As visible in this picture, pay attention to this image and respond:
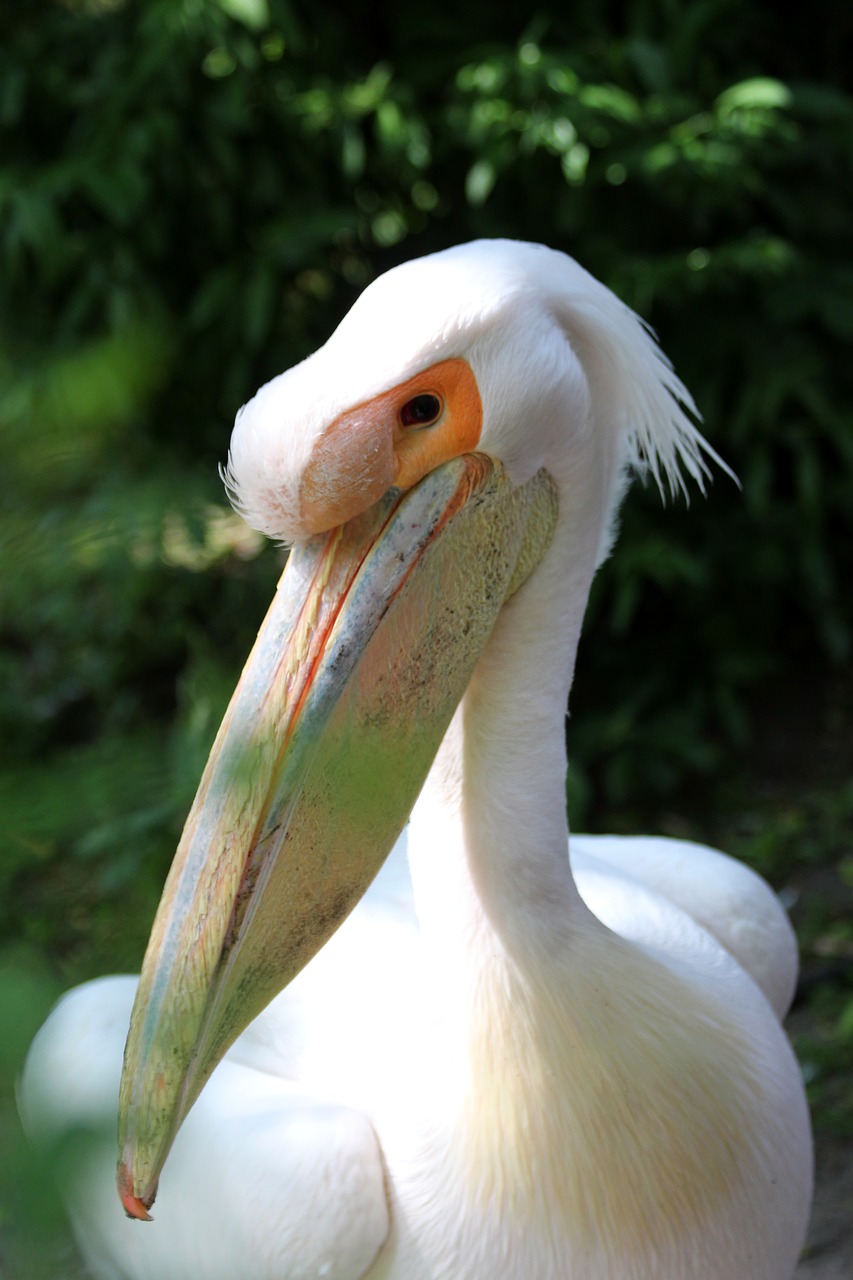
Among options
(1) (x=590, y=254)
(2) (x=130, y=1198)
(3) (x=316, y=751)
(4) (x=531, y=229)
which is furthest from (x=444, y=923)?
(4) (x=531, y=229)

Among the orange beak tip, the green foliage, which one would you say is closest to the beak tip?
→ the orange beak tip

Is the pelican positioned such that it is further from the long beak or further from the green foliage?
the green foliage

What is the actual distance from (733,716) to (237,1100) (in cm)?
244

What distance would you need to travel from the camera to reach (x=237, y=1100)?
5.08ft

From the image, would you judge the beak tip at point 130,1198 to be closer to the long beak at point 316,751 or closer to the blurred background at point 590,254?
the long beak at point 316,751

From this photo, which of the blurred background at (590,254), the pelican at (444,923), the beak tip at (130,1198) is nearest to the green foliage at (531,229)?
the blurred background at (590,254)

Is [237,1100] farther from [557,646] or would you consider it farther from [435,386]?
[435,386]

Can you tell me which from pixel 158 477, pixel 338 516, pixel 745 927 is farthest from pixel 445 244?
pixel 158 477

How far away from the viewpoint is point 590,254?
336 cm

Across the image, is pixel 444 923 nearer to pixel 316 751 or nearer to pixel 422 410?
pixel 316 751

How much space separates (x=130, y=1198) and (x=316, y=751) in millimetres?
417

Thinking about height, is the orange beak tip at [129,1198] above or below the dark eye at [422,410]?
below

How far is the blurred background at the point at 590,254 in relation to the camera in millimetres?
3191

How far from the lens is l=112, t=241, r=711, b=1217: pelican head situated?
1211 millimetres
